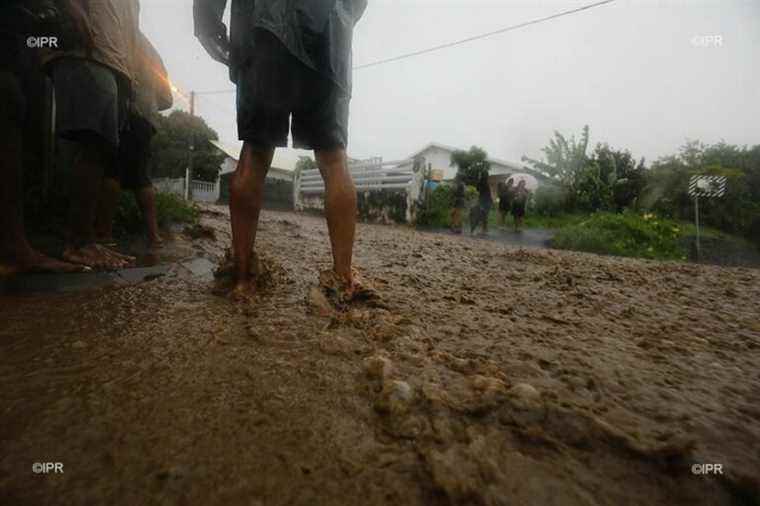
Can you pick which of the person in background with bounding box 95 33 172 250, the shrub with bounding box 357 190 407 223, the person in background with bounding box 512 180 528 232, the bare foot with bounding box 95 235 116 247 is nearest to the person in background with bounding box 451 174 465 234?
the shrub with bounding box 357 190 407 223

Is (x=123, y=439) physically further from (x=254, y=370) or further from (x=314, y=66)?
(x=314, y=66)

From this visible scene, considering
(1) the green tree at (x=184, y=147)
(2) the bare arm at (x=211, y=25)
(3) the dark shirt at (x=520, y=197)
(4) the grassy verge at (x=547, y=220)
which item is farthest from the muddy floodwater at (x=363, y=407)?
(1) the green tree at (x=184, y=147)

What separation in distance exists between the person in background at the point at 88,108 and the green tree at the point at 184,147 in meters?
18.1

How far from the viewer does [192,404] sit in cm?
65

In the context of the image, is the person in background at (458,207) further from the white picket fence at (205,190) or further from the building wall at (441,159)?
the building wall at (441,159)

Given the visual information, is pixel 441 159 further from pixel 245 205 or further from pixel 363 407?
pixel 363 407

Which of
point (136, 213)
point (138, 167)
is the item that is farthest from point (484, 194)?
point (138, 167)

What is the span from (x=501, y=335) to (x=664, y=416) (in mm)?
445

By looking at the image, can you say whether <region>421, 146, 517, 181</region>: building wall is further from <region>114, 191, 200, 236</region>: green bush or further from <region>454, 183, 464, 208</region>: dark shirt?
<region>114, 191, 200, 236</region>: green bush

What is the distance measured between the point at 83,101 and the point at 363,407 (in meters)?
2.02

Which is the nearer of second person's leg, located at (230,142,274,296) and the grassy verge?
second person's leg, located at (230,142,274,296)

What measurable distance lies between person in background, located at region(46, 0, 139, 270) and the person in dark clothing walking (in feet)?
2.18

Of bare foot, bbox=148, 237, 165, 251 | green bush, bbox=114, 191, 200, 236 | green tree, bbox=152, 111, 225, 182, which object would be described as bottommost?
bare foot, bbox=148, 237, 165, 251

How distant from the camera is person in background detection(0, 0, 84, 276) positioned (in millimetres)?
1535
